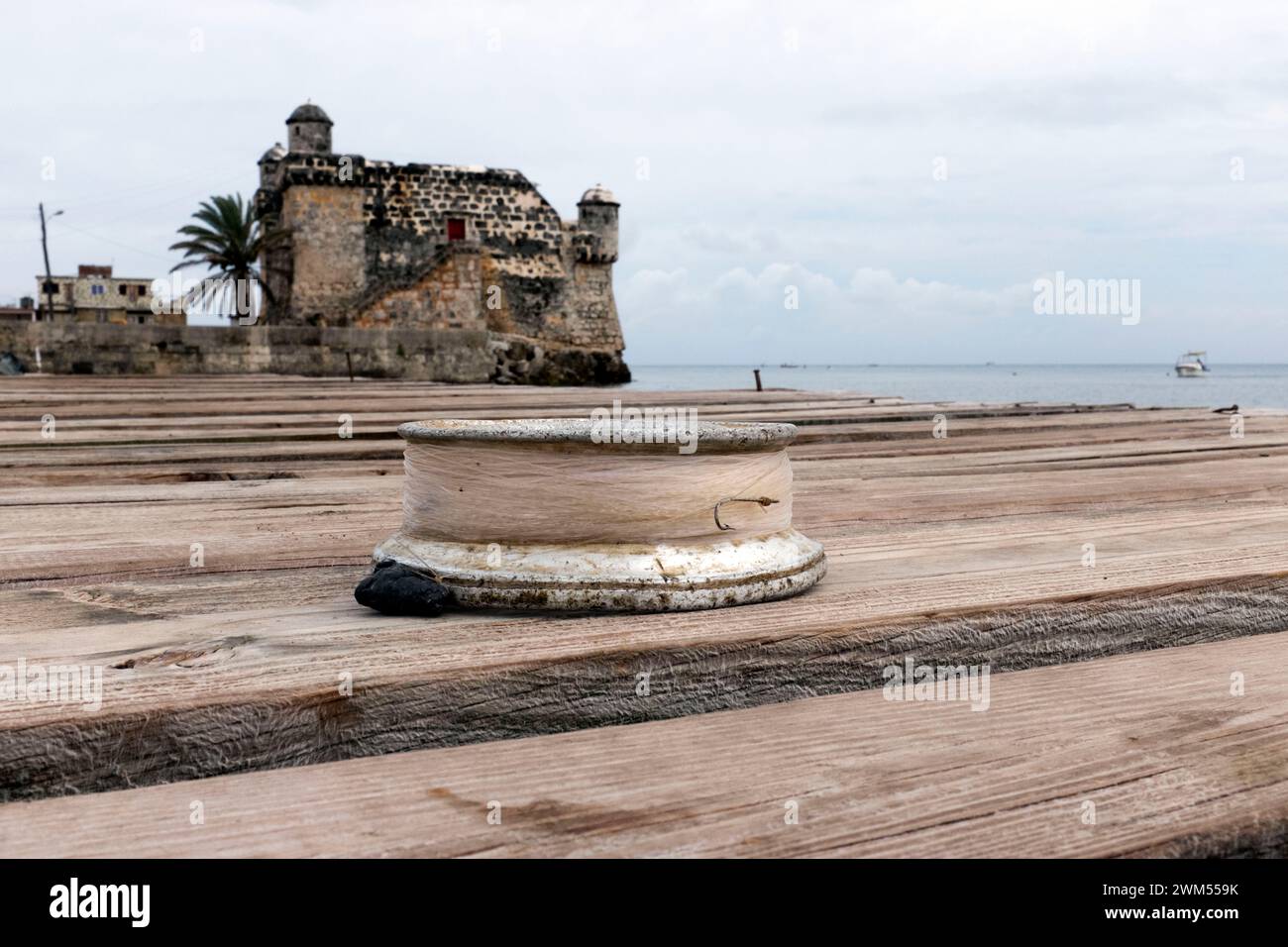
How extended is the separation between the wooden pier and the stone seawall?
12614 mm

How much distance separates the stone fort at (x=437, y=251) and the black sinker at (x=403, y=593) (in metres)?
27.1

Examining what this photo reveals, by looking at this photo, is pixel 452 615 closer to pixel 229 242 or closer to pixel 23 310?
pixel 229 242

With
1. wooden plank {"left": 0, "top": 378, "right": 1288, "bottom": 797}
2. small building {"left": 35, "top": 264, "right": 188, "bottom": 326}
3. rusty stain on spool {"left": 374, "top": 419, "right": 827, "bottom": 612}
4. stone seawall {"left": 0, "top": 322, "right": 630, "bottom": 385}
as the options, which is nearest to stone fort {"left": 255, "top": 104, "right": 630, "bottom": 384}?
stone seawall {"left": 0, "top": 322, "right": 630, "bottom": 385}

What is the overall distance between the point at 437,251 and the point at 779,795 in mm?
30770

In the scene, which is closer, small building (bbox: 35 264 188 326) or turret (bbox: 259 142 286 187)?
turret (bbox: 259 142 286 187)

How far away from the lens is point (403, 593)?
1.34 meters

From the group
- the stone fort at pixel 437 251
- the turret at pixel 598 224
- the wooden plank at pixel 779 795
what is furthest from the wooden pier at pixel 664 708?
the turret at pixel 598 224

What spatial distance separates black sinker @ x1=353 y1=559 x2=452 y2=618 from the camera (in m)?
1.34

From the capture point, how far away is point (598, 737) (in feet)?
3.51

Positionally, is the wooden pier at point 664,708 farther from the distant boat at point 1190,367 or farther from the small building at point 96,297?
the distant boat at point 1190,367

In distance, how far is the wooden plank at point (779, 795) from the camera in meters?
0.85

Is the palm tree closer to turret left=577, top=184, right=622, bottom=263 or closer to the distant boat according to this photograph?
turret left=577, top=184, right=622, bottom=263
